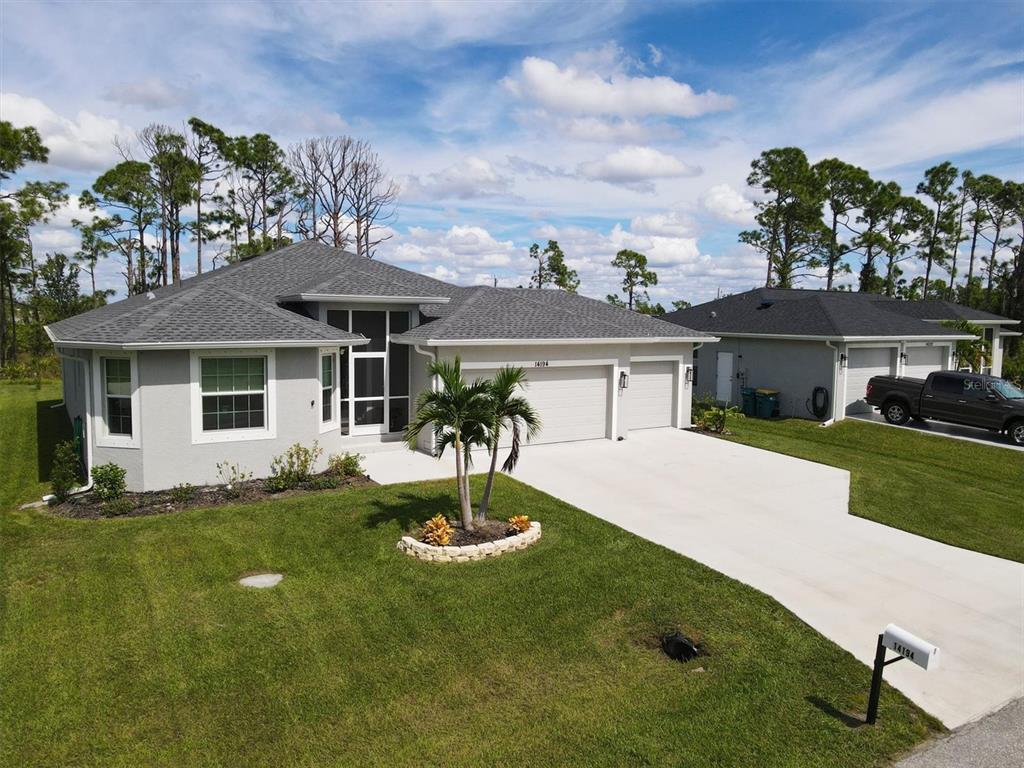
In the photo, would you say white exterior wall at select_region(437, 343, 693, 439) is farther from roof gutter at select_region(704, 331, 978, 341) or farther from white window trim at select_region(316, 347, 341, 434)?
roof gutter at select_region(704, 331, 978, 341)

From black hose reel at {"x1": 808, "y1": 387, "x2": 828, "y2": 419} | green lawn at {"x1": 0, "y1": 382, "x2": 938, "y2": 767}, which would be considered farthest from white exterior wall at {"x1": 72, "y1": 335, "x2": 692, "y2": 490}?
black hose reel at {"x1": 808, "y1": 387, "x2": 828, "y2": 419}

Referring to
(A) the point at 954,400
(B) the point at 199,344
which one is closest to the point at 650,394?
(A) the point at 954,400

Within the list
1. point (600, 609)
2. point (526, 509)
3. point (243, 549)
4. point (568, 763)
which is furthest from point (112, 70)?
point (568, 763)

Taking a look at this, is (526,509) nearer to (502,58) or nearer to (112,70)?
(502,58)

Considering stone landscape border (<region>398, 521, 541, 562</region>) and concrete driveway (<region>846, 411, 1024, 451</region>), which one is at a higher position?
concrete driveway (<region>846, 411, 1024, 451</region>)

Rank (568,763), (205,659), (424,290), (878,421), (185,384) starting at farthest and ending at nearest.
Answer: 1. (878,421)
2. (424,290)
3. (185,384)
4. (205,659)
5. (568,763)

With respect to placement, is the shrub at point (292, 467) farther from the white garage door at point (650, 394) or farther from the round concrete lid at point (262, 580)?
the white garage door at point (650, 394)
